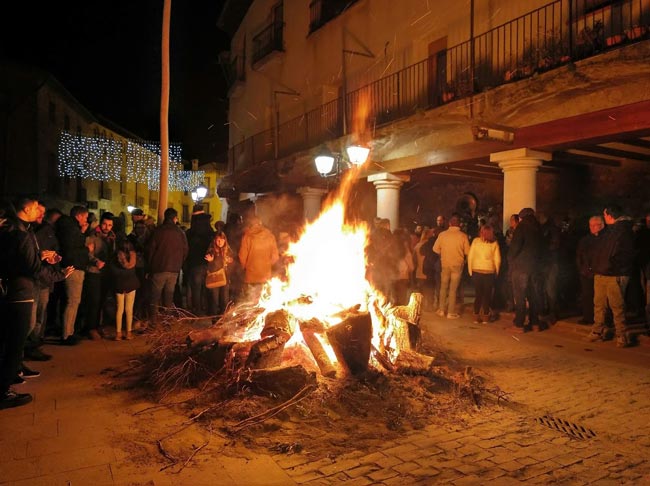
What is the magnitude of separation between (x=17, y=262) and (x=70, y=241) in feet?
7.51

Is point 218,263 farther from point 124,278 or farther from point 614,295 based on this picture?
point 614,295

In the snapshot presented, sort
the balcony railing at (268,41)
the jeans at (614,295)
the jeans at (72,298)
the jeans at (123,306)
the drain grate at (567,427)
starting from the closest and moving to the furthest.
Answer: the drain grate at (567,427) → the jeans at (72,298) → the jeans at (614,295) → the jeans at (123,306) → the balcony railing at (268,41)

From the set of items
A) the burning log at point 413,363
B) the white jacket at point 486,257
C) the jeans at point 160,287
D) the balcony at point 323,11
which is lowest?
the burning log at point 413,363

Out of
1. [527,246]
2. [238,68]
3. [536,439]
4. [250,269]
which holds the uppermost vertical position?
[238,68]

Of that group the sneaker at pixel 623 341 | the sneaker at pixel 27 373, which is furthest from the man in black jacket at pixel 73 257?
the sneaker at pixel 623 341

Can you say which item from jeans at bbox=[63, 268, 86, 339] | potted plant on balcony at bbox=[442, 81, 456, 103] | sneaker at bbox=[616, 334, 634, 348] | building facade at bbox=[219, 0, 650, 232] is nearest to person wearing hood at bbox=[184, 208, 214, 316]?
jeans at bbox=[63, 268, 86, 339]

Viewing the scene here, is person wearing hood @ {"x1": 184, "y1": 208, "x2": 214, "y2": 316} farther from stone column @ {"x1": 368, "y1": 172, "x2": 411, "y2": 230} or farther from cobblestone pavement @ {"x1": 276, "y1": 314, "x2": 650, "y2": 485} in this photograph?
stone column @ {"x1": 368, "y1": 172, "x2": 411, "y2": 230}

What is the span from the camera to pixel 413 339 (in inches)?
243

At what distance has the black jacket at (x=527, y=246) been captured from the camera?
28.3 ft

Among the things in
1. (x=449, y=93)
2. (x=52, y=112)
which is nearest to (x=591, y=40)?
(x=449, y=93)

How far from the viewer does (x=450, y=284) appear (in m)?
10.1

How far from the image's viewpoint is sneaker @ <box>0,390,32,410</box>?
15.4 ft

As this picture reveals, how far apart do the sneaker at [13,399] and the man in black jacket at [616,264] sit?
7.47 meters

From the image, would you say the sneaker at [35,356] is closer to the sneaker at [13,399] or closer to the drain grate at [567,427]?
the sneaker at [13,399]
